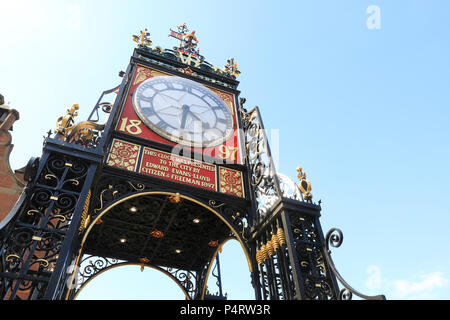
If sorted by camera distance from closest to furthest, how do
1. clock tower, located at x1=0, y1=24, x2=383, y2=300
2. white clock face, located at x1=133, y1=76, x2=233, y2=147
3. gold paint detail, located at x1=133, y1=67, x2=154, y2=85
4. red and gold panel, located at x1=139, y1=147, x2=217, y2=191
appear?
clock tower, located at x1=0, y1=24, x2=383, y2=300, red and gold panel, located at x1=139, y1=147, x2=217, y2=191, white clock face, located at x1=133, y1=76, x2=233, y2=147, gold paint detail, located at x1=133, y1=67, x2=154, y2=85

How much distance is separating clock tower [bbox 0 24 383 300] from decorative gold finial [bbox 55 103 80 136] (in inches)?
0.9

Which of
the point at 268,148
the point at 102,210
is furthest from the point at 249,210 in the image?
the point at 102,210

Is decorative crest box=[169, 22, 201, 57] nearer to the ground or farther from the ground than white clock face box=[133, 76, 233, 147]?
farther from the ground

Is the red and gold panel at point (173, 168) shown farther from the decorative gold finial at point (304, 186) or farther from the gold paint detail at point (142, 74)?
the gold paint detail at point (142, 74)

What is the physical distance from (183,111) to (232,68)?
3439 millimetres

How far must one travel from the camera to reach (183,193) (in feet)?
23.5

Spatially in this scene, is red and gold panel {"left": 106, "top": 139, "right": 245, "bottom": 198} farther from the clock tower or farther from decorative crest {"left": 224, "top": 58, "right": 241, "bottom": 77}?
decorative crest {"left": 224, "top": 58, "right": 241, "bottom": 77}

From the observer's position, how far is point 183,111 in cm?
907

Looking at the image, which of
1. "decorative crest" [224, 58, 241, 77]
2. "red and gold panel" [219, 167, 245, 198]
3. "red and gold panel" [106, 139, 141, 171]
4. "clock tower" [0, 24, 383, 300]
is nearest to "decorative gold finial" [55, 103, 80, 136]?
"clock tower" [0, 24, 383, 300]

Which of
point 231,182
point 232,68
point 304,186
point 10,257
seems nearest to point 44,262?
point 10,257

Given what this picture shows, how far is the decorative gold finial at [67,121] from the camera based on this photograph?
6391mm

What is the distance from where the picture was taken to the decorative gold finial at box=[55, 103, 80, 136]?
639 centimetres

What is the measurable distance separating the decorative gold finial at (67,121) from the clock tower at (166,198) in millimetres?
22
